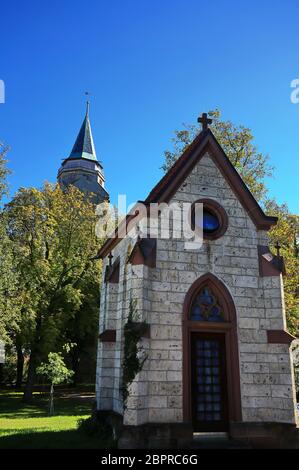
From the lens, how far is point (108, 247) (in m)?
15.8

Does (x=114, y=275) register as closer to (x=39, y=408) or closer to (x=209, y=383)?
(x=209, y=383)

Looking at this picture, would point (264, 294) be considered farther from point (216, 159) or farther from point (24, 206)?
point (24, 206)

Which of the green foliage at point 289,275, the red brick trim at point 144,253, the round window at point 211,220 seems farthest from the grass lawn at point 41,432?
the green foliage at point 289,275

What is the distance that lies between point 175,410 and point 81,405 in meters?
15.9

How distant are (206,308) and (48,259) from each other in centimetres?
1734

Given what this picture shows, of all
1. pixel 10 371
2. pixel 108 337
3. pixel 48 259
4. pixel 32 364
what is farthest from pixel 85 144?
pixel 108 337

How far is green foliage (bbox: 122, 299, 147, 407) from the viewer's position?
989 centimetres

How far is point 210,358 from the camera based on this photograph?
11211mm

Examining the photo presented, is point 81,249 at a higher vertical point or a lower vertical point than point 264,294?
higher

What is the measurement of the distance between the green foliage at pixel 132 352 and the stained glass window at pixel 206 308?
188 cm
